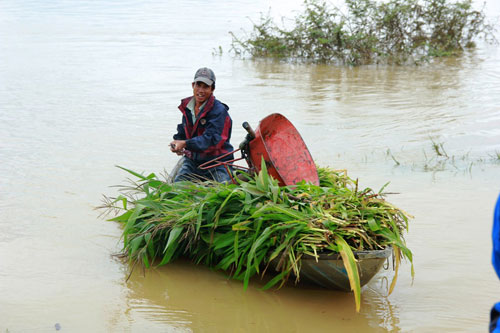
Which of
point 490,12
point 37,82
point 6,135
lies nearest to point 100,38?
point 37,82

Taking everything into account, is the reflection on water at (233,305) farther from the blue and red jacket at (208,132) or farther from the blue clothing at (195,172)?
the blue and red jacket at (208,132)

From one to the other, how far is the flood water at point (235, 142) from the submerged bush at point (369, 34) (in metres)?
0.50

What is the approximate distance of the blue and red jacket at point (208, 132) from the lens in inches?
188

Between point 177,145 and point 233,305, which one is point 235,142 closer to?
point 177,145

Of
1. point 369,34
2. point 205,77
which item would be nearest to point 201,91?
point 205,77

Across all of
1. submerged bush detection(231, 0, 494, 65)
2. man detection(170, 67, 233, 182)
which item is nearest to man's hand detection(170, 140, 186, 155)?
man detection(170, 67, 233, 182)

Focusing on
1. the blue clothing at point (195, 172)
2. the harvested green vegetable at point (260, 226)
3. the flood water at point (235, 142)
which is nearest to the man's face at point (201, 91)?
the blue clothing at point (195, 172)

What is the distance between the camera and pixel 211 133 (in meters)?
4.80

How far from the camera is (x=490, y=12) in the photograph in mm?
21359

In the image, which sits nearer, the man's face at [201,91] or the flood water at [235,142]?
the flood water at [235,142]

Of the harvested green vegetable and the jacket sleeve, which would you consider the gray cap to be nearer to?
the jacket sleeve

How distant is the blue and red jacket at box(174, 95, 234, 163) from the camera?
188 inches

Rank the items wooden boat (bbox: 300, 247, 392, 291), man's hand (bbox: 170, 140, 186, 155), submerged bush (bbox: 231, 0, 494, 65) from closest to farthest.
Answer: wooden boat (bbox: 300, 247, 392, 291)
man's hand (bbox: 170, 140, 186, 155)
submerged bush (bbox: 231, 0, 494, 65)

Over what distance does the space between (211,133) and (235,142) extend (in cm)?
292
